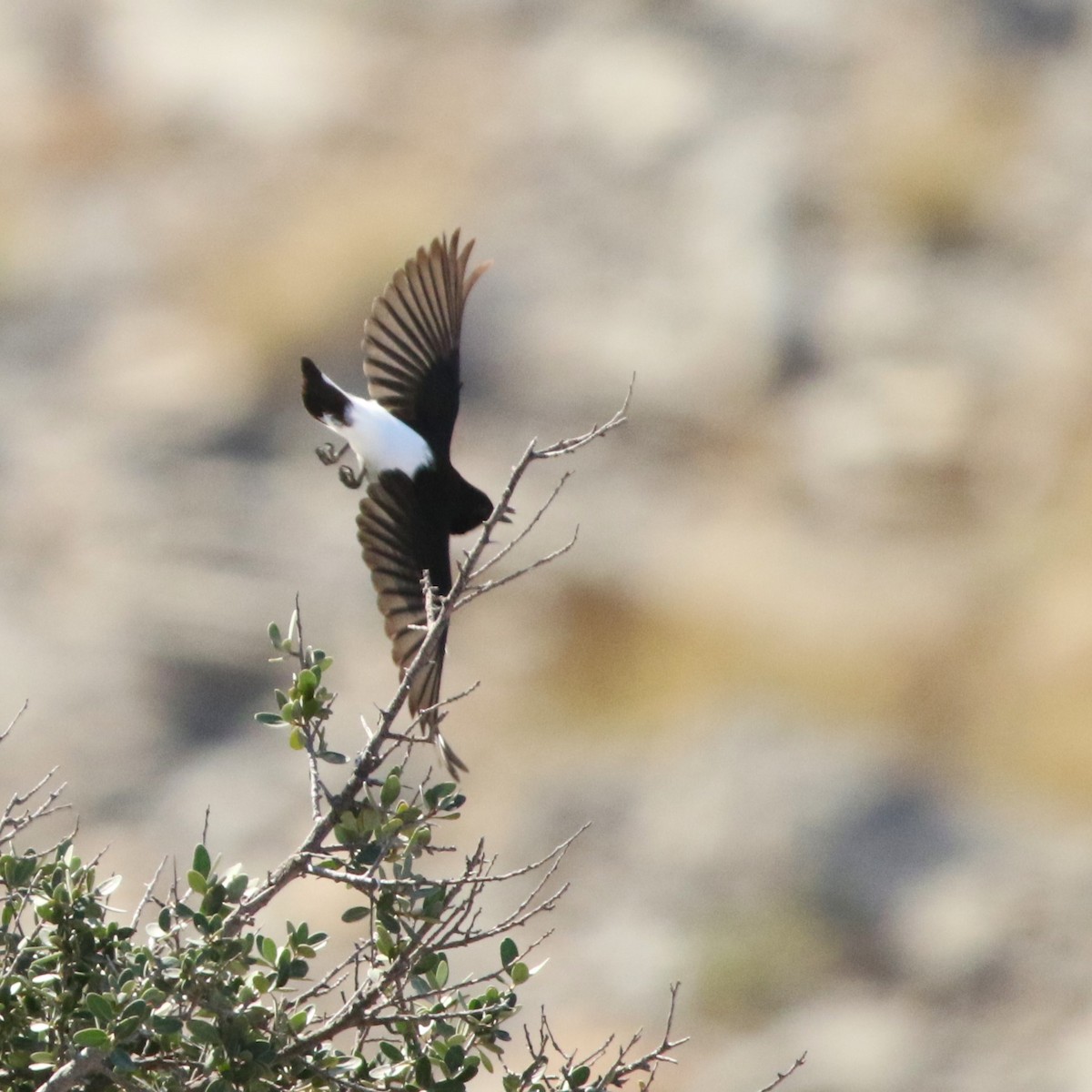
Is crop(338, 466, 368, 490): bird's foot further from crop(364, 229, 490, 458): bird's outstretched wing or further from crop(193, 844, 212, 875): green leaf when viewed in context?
crop(193, 844, 212, 875): green leaf

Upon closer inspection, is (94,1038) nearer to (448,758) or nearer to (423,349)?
(448,758)

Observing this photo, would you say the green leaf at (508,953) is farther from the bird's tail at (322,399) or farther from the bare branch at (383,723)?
the bird's tail at (322,399)

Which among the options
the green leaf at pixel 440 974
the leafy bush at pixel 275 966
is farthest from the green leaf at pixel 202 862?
the green leaf at pixel 440 974

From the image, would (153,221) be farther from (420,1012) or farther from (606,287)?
(420,1012)

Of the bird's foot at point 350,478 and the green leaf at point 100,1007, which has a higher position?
the bird's foot at point 350,478

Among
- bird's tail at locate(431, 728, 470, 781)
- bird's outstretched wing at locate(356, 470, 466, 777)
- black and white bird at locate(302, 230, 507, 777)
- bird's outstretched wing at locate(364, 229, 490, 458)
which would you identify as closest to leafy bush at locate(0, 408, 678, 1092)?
bird's tail at locate(431, 728, 470, 781)

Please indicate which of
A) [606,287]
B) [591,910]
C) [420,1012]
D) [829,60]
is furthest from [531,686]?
[420,1012]

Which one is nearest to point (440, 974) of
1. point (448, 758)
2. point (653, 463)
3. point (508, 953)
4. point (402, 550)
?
point (508, 953)

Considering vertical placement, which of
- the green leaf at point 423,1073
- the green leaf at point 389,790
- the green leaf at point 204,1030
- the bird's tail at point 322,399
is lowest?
the green leaf at point 204,1030
